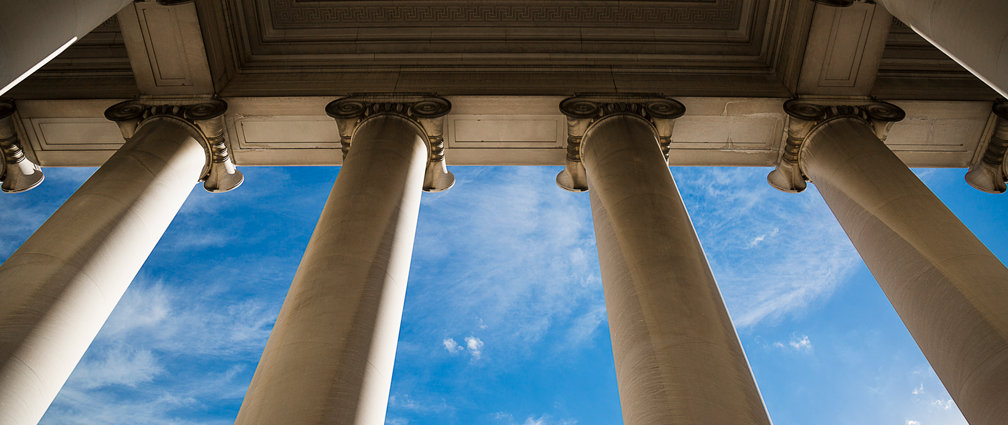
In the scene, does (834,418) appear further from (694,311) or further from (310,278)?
(310,278)

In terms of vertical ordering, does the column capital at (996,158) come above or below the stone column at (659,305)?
below

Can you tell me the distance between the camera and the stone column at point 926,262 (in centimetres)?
3231

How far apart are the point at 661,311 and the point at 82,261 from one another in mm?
34094

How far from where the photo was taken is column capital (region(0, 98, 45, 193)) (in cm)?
5559

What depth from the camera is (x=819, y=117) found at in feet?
177

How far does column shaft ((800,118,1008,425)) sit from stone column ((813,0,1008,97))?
12.0 metres

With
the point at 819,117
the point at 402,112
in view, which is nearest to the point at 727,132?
the point at 819,117

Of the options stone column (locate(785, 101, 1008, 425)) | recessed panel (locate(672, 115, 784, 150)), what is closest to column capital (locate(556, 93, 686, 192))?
recessed panel (locate(672, 115, 784, 150))

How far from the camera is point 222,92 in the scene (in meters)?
57.1

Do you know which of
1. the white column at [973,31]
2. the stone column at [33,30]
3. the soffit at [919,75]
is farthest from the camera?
the soffit at [919,75]

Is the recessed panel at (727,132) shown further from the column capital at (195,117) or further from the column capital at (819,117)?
the column capital at (195,117)

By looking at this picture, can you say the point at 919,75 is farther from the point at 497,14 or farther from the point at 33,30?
the point at 33,30

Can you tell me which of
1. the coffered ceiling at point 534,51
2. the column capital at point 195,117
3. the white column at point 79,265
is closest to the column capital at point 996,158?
the coffered ceiling at point 534,51

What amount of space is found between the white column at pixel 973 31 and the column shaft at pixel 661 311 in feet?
52.2
